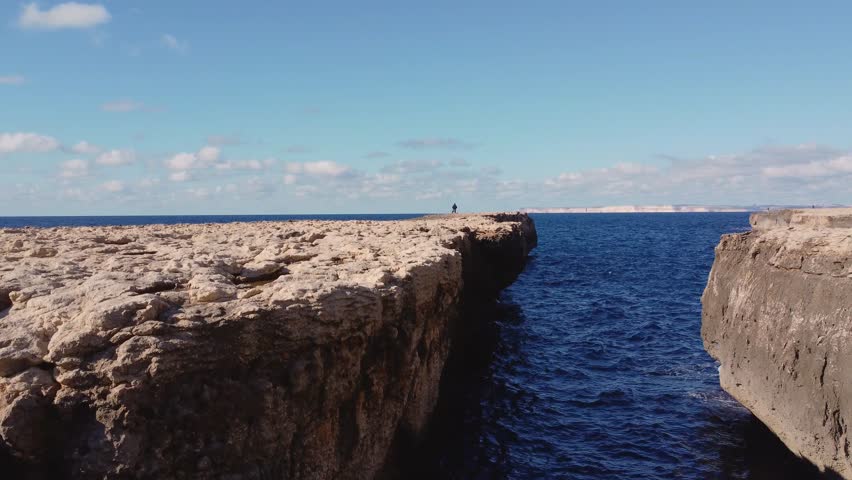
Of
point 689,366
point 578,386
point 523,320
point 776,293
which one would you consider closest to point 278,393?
point 776,293

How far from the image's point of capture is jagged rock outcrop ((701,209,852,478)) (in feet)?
34.8

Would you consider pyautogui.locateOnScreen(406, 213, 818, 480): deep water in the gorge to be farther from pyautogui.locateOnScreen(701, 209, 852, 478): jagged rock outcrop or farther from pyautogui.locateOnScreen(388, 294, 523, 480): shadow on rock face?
pyautogui.locateOnScreen(701, 209, 852, 478): jagged rock outcrop

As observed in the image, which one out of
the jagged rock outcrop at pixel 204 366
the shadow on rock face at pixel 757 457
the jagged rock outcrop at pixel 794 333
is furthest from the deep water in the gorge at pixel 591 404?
the jagged rock outcrop at pixel 204 366

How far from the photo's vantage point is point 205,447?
6230 millimetres

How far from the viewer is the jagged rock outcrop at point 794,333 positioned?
1062 centimetres

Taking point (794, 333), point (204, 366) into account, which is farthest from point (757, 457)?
point (204, 366)

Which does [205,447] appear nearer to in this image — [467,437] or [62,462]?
[62,462]

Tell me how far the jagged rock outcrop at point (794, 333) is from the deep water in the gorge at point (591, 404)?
108 centimetres

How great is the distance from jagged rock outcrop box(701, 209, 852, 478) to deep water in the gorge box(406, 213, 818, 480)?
3.53ft

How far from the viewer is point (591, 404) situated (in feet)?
55.9

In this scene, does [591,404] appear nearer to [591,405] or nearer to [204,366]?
[591,405]

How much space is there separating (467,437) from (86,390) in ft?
33.9

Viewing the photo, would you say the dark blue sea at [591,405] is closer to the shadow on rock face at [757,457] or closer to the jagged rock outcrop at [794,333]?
the shadow on rock face at [757,457]

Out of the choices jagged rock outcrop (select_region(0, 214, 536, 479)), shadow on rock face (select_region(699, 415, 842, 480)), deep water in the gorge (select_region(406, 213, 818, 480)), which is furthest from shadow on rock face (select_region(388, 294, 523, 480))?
shadow on rock face (select_region(699, 415, 842, 480))
